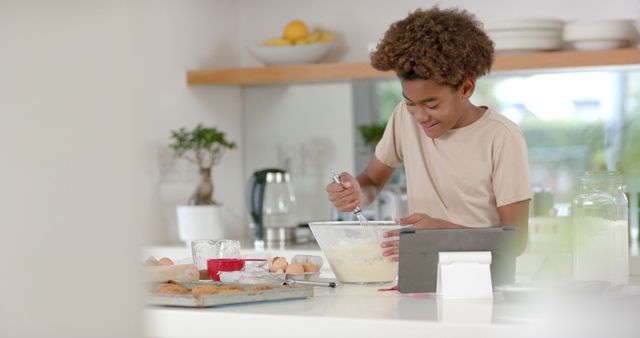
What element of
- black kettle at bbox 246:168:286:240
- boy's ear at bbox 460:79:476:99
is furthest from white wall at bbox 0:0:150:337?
black kettle at bbox 246:168:286:240

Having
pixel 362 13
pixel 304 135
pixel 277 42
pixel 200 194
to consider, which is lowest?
pixel 200 194

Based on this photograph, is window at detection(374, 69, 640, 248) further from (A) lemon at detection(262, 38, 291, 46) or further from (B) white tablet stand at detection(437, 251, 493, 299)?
(B) white tablet stand at detection(437, 251, 493, 299)

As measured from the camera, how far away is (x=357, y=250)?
72.2 inches

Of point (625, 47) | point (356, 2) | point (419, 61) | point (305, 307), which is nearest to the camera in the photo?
point (305, 307)

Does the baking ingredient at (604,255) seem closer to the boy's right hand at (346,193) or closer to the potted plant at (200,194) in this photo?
the boy's right hand at (346,193)

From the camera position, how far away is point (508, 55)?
3330mm

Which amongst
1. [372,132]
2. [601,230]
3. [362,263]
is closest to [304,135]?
[372,132]

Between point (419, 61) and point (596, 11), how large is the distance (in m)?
1.86

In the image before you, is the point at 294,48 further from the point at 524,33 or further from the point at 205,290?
the point at 205,290

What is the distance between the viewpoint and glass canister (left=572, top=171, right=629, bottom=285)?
1656 mm

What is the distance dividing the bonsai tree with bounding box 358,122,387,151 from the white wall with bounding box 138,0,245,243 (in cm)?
59

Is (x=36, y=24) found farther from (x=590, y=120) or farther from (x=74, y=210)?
(x=590, y=120)

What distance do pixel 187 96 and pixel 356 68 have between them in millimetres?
732

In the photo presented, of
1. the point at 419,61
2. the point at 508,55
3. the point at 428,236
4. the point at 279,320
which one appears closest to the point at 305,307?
the point at 279,320
